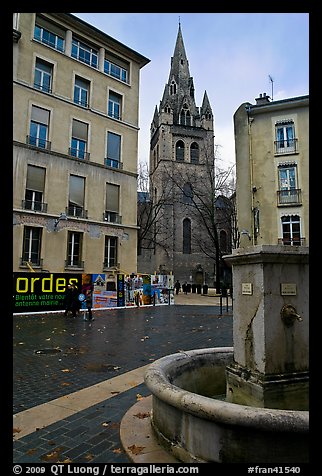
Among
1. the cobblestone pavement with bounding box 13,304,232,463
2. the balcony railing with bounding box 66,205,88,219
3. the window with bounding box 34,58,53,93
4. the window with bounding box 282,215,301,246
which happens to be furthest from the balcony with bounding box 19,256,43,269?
the window with bounding box 282,215,301,246

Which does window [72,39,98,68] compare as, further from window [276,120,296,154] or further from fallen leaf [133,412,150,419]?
fallen leaf [133,412,150,419]

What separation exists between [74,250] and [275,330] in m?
21.5

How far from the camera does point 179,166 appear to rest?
189 feet

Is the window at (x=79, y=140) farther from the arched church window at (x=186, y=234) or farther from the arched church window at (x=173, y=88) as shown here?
the arched church window at (x=173, y=88)

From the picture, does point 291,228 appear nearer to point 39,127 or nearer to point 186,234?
point 39,127

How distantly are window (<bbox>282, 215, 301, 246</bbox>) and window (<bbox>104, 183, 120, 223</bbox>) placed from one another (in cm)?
1436

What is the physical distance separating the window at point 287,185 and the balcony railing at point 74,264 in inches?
694

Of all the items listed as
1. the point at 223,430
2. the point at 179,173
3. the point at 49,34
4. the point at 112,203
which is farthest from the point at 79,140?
the point at 179,173

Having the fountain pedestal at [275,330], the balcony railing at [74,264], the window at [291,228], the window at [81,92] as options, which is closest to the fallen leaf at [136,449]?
the fountain pedestal at [275,330]

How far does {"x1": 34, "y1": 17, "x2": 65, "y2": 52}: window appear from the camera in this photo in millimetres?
22703

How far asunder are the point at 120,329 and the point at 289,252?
9.50 metres

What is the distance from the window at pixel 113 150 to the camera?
26.2 metres
